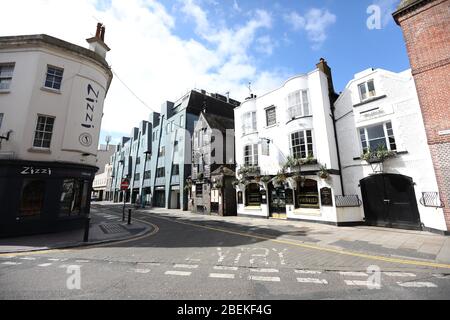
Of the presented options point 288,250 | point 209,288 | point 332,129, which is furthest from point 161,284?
point 332,129

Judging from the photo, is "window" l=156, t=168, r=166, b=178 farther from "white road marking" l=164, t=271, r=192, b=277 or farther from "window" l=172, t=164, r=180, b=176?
"white road marking" l=164, t=271, r=192, b=277

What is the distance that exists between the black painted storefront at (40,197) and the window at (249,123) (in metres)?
13.3

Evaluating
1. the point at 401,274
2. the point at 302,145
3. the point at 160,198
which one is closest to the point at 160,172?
the point at 160,198

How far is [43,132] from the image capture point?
11477mm

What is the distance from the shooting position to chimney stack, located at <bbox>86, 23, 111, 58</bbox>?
14227 millimetres

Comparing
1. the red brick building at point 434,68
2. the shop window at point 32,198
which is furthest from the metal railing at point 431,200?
the shop window at point 32,198

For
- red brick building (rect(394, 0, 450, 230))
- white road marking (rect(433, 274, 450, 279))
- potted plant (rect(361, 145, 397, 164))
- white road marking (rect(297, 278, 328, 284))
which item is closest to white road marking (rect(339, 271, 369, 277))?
white road marking (rect(297, 278, 328, 284))

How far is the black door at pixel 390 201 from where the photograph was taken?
11.1m

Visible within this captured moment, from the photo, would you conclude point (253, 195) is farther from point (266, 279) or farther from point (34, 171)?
point (34, 171)

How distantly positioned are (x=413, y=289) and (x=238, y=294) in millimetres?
3725

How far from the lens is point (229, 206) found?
20516 mm

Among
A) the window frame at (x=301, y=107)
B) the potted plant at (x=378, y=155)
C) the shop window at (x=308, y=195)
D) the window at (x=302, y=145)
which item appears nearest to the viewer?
the potted plant at (x=378, y=155)

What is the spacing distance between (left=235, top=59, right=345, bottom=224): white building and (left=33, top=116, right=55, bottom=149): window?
13694 millimetres

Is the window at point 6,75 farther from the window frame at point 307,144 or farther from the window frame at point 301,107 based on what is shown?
the window frame at point 307,144
